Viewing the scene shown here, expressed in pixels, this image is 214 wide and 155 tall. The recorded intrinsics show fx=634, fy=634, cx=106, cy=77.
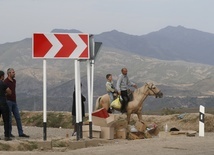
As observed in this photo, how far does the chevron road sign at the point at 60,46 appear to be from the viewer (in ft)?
53.2

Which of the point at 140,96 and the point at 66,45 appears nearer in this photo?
the point at 66,45

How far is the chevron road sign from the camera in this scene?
16219 millimetres

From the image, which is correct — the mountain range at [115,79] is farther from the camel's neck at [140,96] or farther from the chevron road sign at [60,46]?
the chevron road sign at [60,46]

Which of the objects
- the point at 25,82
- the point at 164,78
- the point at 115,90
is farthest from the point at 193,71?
the point at 115,90

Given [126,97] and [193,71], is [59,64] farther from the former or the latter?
[126,97]

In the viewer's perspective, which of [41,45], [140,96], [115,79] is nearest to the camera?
[41,45]

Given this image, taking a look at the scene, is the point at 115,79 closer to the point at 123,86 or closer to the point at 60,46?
the point at 123,86

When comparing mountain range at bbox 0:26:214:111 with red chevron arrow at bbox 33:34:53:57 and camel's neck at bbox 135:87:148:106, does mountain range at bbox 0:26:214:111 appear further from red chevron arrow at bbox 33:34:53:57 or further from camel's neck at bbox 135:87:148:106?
red chevron arrow at bbox 33:34:53:57

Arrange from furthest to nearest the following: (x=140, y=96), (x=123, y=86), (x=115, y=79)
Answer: (x=115, y=79) < (x=140, y=96) < (x=123, y=86)

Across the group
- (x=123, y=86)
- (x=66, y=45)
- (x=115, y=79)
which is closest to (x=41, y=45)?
(x=66, y=45)

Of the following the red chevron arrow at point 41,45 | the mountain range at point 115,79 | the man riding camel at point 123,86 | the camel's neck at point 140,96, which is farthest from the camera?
the mountain range at point 115,79

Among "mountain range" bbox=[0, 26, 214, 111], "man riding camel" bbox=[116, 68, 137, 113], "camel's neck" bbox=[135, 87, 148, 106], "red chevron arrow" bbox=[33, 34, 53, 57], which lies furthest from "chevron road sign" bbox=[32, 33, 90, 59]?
"mountain range" bbox=[0, 26, 214, 111]

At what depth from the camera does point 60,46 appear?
16406 millimetres

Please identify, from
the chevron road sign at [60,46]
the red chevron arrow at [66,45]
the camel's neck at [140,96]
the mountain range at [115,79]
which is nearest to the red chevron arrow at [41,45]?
the chevron road sign at [60,46]
